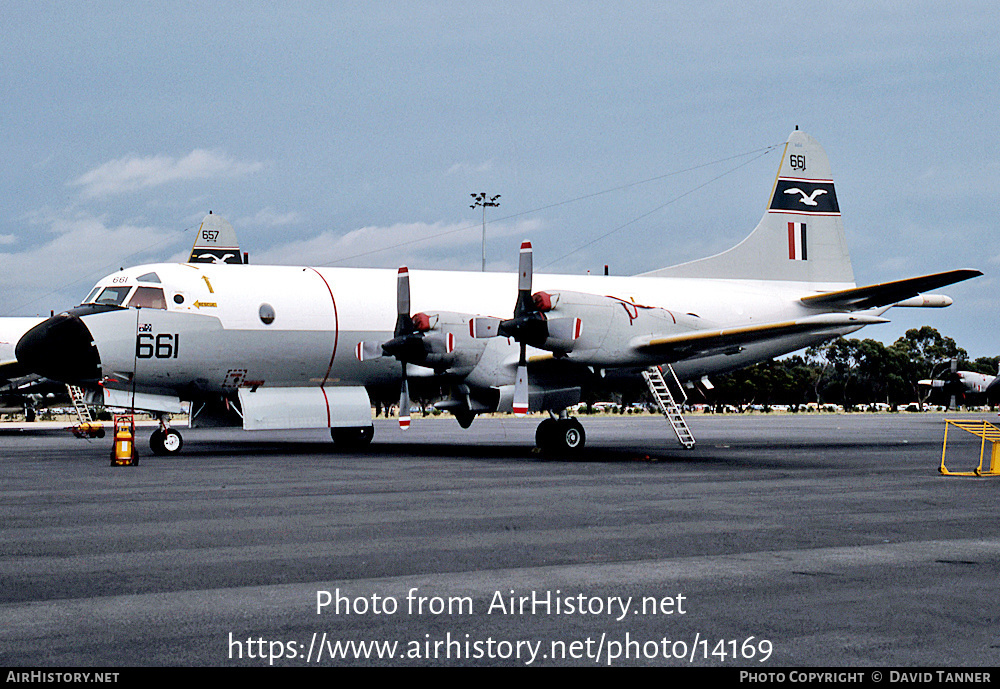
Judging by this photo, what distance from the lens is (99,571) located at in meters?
8.20

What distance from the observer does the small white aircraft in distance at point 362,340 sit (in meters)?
22.1

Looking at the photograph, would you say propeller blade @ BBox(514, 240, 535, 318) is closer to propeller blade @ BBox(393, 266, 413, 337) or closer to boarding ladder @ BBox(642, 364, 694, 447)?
propeller blade @ BBox(393, 266, 413, 337)

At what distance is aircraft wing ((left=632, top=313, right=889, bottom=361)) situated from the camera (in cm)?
2012

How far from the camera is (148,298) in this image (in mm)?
22891

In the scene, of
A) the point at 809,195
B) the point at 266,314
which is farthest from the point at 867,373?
the point at 266,314

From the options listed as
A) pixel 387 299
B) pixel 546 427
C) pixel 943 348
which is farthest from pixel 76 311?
pixel 943 348

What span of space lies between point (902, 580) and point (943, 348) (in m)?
134

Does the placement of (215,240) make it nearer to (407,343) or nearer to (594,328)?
(407,343)

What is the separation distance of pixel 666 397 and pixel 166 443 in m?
13.6

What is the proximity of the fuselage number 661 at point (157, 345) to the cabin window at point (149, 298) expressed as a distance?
30.1 inches

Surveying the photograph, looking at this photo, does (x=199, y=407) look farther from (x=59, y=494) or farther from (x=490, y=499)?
(x=490, y=499)

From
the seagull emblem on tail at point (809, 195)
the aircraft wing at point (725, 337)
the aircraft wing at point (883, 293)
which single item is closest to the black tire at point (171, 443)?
the aircraft wing at point (725, 337)

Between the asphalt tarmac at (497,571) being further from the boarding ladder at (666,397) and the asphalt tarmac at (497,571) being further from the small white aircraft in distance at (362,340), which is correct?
the boarding ladder at (666,397)

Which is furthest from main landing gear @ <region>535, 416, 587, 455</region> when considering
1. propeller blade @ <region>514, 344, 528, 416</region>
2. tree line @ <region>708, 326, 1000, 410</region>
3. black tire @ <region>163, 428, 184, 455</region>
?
tree line @ <region>708, 326, 1000, 410</region>
